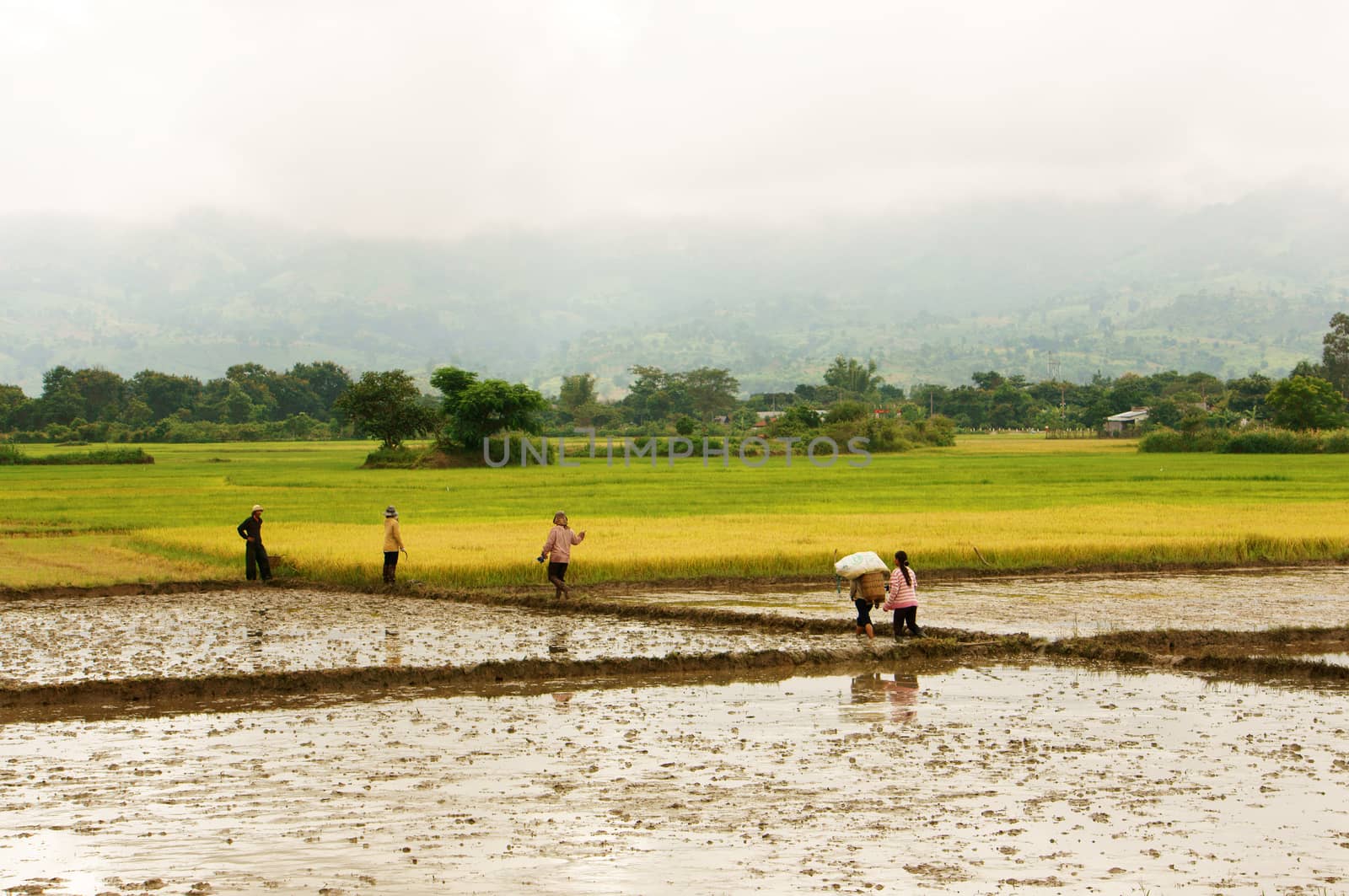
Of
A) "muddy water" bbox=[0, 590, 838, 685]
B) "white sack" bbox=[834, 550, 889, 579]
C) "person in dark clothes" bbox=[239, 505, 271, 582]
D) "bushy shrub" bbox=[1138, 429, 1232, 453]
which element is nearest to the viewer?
"muddy water" bbox=[0, 590, 838, 685]

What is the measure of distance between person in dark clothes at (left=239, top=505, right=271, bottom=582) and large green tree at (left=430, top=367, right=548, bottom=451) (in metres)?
41.9

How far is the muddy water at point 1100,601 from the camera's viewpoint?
15.5 m

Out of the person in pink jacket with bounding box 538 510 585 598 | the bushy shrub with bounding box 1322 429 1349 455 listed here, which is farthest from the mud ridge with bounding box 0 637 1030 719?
the bushy shrub with bounding box 1322 429 1349 455

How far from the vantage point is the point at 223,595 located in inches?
746

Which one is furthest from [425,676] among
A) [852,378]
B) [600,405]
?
[852,378]

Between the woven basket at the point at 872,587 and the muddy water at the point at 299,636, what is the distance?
654mm

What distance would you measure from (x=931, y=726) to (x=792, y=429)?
7826 cm

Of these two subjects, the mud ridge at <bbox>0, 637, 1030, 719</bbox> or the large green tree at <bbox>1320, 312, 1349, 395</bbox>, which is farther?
the large green tree at <bbox>1320, 312, 1349, 395</bbox>

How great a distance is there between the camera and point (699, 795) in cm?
803

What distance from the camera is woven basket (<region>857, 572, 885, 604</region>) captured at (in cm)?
1430

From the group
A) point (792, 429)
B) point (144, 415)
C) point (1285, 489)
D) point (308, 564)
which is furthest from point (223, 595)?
point (144, 415)

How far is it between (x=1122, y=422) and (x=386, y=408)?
74771 millimetres

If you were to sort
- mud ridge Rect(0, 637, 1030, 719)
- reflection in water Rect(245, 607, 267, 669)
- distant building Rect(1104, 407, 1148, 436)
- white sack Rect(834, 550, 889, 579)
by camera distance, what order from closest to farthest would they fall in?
mud ridge Rect(0, 637, 1030, 719) → reflection in water Rect(245, 607, 267, 669) → white sack Rect(834, 550, 889, 579) → distant building Rect(1104, 407, 1148, 436)

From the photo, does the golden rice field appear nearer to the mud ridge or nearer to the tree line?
the mud ridge
